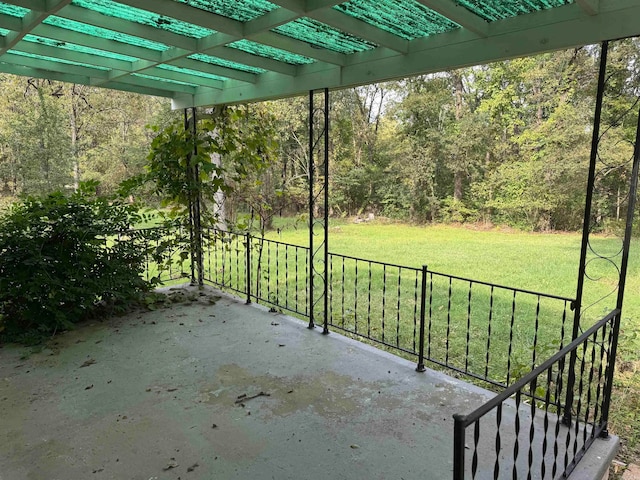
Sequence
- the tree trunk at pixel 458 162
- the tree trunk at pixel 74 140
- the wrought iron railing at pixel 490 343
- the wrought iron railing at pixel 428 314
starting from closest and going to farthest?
1. the wrought iron railing at pixel 490 343
2. the wrought iron railing at pixel 428 314
3. the tree trunk at pixel 74 140
4. the tree trunk at pixel 458 162

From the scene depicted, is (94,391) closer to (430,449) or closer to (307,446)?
(307,446)

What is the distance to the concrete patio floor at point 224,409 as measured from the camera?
6.62ft

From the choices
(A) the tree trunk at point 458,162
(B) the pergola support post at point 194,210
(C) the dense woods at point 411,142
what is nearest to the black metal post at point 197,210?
(B) the pergola support post at point 194,210

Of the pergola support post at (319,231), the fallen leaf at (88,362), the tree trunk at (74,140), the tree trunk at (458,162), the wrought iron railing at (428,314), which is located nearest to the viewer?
the fallen leaf at (88,362)

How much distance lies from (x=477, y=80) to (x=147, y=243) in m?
12.5

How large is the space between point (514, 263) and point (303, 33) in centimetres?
738

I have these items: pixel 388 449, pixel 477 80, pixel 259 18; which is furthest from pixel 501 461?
pixel 477 80

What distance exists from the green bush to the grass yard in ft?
6.03

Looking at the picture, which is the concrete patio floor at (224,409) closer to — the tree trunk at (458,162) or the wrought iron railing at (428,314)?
the wrought iron railing at (428,314)

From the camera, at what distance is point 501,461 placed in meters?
2.03

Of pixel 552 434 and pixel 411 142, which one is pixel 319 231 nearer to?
pixel 411 142

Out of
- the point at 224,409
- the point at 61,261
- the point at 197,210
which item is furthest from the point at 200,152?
the point at 224,409

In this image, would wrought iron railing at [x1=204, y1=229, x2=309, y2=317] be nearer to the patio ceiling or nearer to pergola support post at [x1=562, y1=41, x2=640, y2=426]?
the patio ceiling

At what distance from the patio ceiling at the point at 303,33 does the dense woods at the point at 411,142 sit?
682cm
